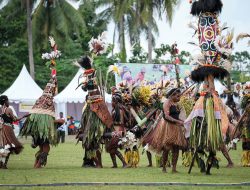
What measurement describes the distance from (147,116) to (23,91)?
22981mm

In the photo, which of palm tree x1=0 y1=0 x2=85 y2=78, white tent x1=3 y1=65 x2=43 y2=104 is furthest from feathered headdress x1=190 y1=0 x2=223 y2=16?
palm tree x1=0 y1=0 x2=85 y2=78

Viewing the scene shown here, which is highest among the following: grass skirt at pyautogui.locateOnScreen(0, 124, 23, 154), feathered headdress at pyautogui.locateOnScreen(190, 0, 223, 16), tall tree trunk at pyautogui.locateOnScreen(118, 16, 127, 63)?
tall tree trunk at pyautogui.locateOnScreen(118, 16, 127, 63)

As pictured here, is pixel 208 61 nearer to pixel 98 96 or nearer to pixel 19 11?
pixel 98 96

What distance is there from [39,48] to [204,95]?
39.4 m

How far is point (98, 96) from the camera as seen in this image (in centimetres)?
1580

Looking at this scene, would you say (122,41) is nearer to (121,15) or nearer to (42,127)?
(121,15)

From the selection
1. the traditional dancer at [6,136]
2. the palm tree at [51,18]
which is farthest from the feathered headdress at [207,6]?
the palm tree at [51,18]

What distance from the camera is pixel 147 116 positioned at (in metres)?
15.7

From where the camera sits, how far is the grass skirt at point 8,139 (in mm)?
15766

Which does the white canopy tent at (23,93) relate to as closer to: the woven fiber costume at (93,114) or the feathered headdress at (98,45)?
the feathered headdress at (98,45)

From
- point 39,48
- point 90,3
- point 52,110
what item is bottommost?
point 52,110

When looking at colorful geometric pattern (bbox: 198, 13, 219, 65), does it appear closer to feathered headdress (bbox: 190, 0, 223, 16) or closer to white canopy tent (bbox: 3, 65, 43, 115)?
feathered headdress (bbox: 190, 0, 223, 16)

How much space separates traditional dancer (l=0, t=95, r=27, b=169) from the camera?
51.6ft

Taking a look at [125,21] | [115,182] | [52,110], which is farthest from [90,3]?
[115,182]
